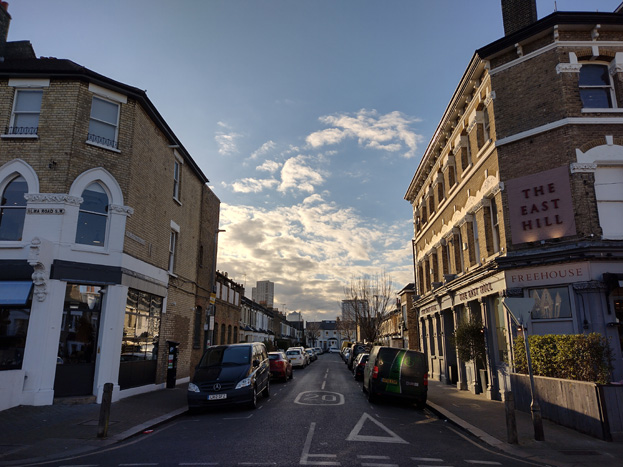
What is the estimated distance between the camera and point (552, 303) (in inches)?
518

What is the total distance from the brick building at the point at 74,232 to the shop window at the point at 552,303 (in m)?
13.0

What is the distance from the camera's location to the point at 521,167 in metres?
14.3

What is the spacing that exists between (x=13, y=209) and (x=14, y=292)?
290 centimetres

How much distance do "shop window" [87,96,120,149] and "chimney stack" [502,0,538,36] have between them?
15107 mm

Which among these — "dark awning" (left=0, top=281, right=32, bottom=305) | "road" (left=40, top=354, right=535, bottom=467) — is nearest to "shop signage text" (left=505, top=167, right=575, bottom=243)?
"road" (left=40, top=354, right=535, bottom=467)

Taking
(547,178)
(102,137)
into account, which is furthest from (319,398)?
(102,137)

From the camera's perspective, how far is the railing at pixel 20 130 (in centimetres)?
1443

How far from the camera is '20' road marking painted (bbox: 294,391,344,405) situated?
46.3 feet

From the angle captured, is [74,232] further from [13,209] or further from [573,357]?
[573,357]

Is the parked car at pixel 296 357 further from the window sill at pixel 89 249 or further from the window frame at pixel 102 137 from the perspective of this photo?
the window frame at pixel 102 137

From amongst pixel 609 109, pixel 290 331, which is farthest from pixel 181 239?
pixel 290 331

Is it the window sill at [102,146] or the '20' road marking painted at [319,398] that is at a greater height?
the window sill at [102,146]

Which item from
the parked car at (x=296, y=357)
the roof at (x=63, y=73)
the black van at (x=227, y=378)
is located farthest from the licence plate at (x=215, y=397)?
the parked car at (x=296, y=357)

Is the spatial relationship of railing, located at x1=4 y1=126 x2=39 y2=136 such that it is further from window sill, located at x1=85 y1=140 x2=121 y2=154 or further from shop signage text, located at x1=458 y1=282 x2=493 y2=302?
shop signage text, located at x1=458 y1=282 x2=493 y2=302
